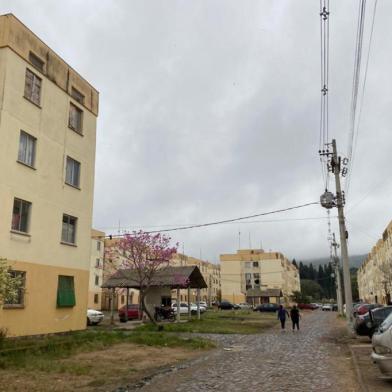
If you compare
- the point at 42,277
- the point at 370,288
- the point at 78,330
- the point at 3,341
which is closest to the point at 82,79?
the point at 42,277

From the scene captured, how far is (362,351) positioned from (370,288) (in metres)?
93.2

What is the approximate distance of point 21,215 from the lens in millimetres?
19844

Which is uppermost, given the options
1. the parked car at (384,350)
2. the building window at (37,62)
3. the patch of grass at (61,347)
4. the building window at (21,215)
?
the building window at (37,62)

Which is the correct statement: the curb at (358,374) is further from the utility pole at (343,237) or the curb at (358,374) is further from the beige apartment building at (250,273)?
the beige apartment building at (250,273)

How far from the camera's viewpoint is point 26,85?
67.7 feet

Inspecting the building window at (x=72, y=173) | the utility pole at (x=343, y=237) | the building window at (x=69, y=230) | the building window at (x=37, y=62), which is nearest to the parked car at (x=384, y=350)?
the utility pole at (x=343, y=237)

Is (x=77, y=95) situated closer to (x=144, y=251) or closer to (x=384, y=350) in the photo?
(x=144, y=251)

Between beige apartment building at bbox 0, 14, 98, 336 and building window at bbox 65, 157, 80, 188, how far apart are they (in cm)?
5

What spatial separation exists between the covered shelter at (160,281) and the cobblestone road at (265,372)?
16.7m

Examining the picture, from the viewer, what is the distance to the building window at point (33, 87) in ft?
68.0

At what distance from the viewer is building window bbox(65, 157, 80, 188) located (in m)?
23.6

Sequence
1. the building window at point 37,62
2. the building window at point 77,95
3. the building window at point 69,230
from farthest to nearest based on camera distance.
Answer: the building window at point 77,95, the building window at point 69,230, the building window at point 37,62

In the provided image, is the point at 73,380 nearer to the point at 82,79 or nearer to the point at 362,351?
the point at 362,351

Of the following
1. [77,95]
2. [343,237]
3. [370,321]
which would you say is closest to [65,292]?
[77,95]
